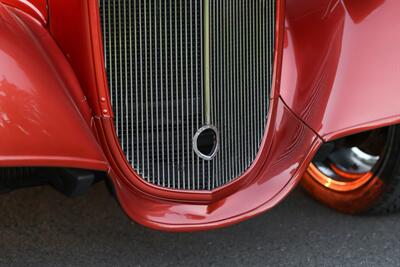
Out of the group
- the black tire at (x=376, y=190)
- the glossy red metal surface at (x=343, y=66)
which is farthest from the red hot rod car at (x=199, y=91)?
the black tire at (x=376, y=190)

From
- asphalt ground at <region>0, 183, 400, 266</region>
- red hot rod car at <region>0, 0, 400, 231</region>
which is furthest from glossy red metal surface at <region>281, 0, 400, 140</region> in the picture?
asphalt ground at <region>0, 183, 400, 266</region>

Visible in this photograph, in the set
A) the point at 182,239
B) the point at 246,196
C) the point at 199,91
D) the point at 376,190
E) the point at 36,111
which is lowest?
the point at 182,239

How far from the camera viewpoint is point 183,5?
7.57 feet

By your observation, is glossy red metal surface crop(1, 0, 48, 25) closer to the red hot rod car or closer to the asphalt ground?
the red hot rod car

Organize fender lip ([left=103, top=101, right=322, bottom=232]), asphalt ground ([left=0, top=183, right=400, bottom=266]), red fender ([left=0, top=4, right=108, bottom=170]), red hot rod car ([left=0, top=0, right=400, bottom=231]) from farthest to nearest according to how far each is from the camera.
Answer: asphalt ground ([left=0, top=183, right=400, bottom=266]), fender lip ([left=103, top=101, right=322, bottom=232]), red hot rod car ([left=0, top=0, right=400, bottom=231]), red fender ([left=0, top=4, right=108, bottom=170])

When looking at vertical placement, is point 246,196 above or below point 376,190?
above

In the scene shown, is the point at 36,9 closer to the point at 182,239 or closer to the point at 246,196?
the point at 246,196

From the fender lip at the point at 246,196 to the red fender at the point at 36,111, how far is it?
234mm

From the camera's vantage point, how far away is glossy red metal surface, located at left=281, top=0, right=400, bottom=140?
8.08 feet

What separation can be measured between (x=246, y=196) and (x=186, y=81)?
440 mm

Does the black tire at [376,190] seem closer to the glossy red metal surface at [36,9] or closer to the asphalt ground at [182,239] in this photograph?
the asphalt ground at [182,239]

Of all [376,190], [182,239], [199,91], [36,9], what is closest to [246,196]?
[199,91]

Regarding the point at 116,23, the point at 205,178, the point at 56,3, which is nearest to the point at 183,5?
the point at 116,23

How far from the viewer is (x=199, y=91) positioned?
2400mm
